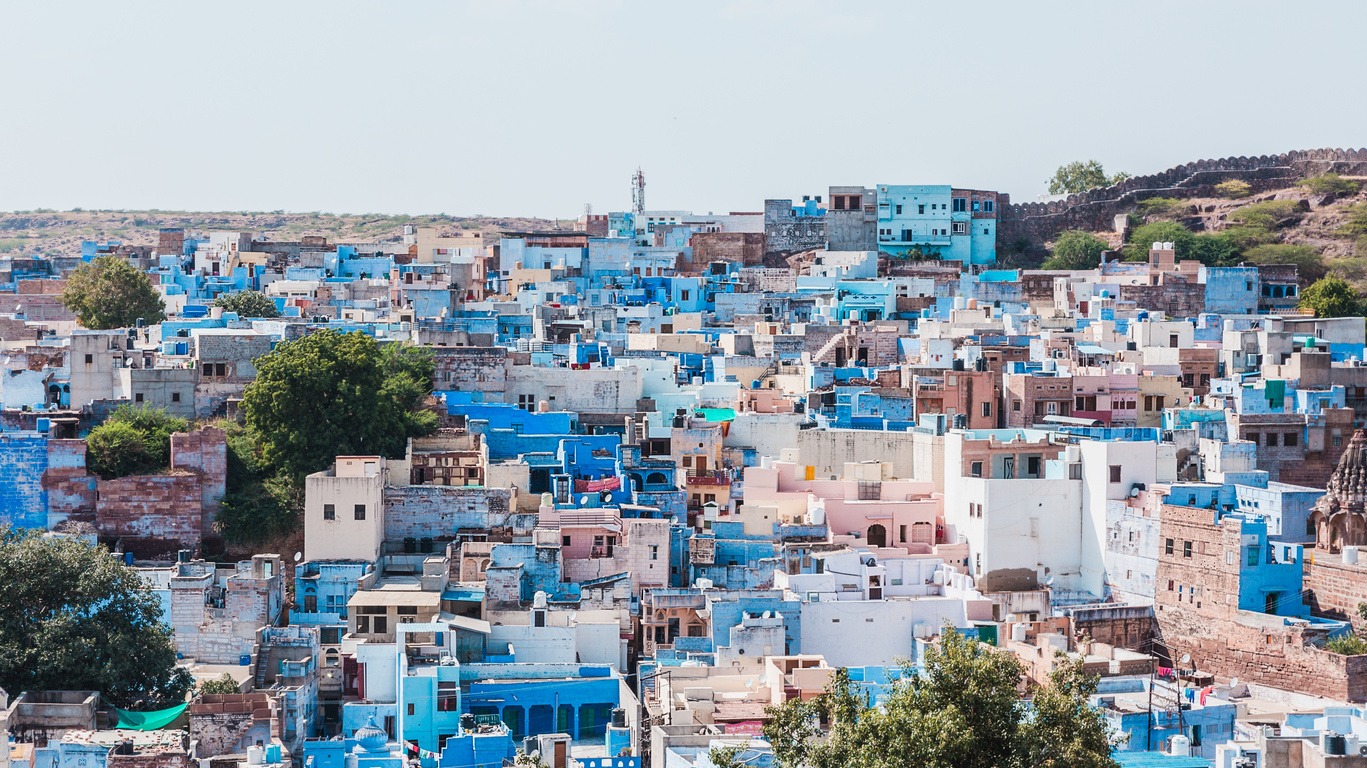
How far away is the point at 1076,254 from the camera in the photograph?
43.1 metres

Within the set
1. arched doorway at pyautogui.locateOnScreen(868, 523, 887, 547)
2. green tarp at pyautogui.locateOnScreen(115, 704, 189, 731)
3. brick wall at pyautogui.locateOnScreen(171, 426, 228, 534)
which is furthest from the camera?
arched doorway at pyautogui.locateOnScreen(868, 523, 887, 547)

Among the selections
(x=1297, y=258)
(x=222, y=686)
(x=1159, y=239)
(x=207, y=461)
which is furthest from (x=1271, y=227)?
(x=222, y=686)

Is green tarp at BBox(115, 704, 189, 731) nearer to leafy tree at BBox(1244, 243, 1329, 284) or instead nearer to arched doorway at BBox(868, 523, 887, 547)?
arched doorway at BBox(868, 523, 887, 547)

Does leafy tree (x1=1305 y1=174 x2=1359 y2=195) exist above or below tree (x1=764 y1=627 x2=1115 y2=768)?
above

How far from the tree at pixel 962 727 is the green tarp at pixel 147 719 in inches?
291

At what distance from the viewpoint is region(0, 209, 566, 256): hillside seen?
64438 mm

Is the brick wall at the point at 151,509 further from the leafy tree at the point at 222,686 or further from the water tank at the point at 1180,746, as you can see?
the water tank at the point at 1180,746

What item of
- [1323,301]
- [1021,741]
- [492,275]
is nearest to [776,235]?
[492,275]

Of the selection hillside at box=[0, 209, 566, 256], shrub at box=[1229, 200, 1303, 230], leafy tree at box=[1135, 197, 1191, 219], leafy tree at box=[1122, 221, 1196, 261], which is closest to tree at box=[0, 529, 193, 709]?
leafy tree at box=[1122, 221, 1196, 261]

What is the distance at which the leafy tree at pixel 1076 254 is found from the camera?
42906 millimetres

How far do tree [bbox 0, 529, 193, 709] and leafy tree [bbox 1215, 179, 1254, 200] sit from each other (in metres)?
32.2

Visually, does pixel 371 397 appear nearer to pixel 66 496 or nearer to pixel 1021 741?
pixel 66 496

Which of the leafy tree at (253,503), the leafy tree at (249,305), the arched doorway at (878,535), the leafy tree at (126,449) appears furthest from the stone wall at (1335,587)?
the leafy tree at (249,305)

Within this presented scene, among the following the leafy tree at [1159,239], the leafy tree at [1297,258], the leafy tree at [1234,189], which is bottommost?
the leafy tree at [1297,258]
